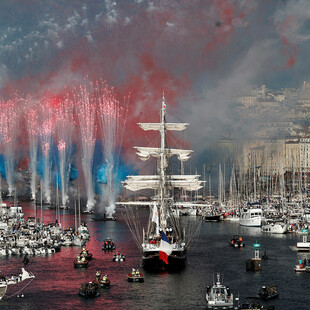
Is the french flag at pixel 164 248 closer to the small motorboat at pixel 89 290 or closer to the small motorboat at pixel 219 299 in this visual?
the small motorboat at pixel 89 290

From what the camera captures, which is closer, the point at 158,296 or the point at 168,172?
the point at 158,296

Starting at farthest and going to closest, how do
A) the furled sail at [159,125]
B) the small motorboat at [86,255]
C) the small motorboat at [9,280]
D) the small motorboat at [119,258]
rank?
1. the furled sail at [159,125]
2. the small motorboat at [119,258]
3. the small motorboat at [86,255]
4. the small motorboat at [9,280]

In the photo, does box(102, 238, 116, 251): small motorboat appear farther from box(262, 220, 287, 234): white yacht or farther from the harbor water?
box(262, 220, 287, 234): white yacht

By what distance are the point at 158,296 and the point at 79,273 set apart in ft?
54.0

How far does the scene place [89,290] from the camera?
7931cm

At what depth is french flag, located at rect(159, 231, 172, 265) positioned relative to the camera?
95500 millimetres

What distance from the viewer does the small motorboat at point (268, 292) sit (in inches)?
3091

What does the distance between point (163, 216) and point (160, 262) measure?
1325 cm

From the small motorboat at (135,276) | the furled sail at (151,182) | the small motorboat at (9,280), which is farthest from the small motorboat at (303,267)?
the small motorboat at (9,280)

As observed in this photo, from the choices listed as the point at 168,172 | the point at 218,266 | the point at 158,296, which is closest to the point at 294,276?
the point at 218,266

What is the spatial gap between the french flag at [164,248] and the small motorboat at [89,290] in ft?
54.0

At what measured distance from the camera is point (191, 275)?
305ft

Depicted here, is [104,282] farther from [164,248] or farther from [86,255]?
[86,255]

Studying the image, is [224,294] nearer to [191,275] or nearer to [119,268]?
[191,275]
